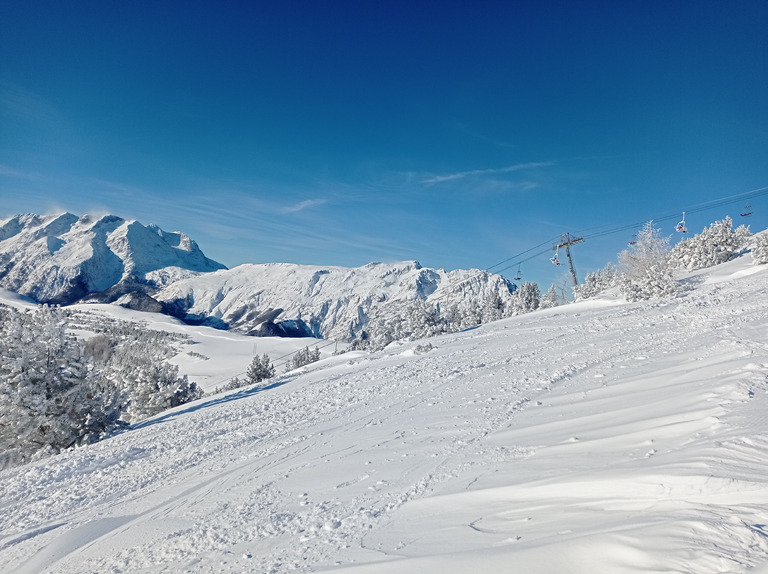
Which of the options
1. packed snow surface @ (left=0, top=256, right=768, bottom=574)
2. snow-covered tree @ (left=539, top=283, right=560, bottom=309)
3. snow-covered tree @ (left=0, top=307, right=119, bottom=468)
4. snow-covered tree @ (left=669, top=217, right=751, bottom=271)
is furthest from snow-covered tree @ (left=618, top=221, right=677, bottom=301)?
snow-covered tree @ (left=0, top=307, right=119, bottom=468)

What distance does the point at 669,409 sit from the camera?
19.6 ft

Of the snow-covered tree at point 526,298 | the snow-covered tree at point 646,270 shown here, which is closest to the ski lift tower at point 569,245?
the snow-covered tree at point 646,270

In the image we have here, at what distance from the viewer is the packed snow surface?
3.17 metres

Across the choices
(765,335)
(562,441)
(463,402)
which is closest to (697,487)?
(562,441)

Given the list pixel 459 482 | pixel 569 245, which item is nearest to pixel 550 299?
pixel 569 245

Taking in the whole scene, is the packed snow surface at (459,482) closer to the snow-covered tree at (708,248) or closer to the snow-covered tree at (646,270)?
the snow-covered tree at (646,270)

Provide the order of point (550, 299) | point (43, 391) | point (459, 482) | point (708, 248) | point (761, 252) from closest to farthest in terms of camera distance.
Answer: point (459, 482) → point (43, 391) → point (761, 252) → point (708, 248) → point (550, 299)

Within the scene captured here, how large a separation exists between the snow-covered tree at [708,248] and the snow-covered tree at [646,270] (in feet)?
5.71

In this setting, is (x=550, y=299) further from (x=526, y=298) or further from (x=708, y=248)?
(x=708, y=248)

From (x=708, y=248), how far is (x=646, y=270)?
1424cm

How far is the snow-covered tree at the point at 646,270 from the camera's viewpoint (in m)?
26.0

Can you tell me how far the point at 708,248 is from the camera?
1444 inches

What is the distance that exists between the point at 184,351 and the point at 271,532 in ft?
599

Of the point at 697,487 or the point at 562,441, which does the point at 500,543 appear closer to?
the point at 697,487
